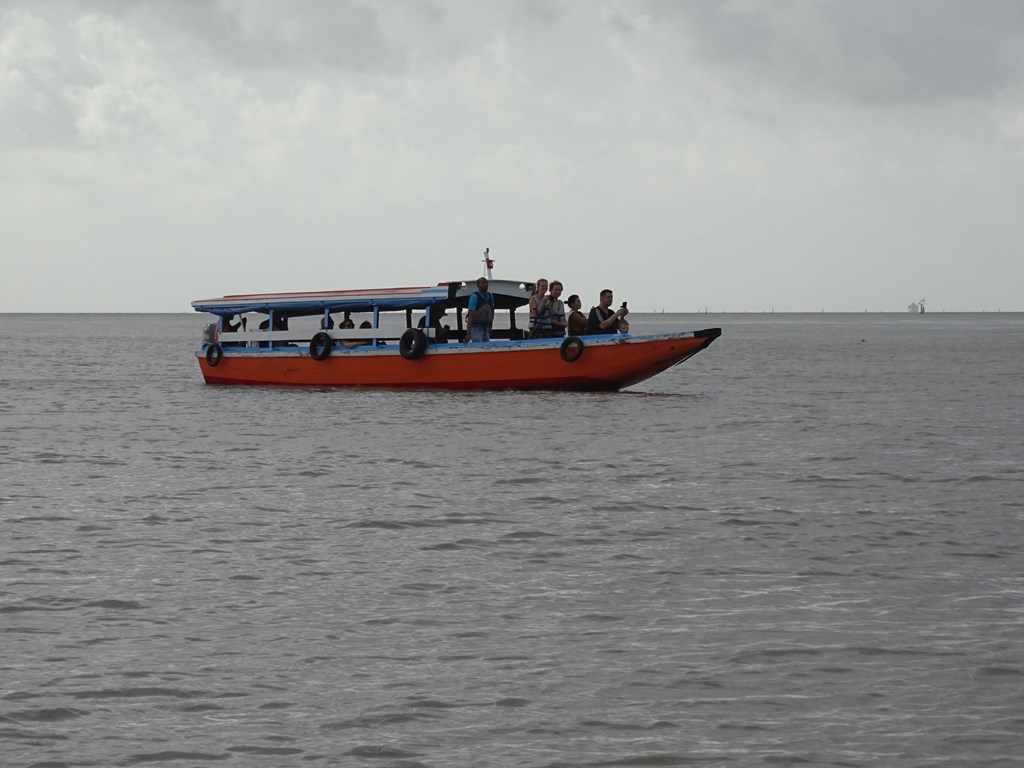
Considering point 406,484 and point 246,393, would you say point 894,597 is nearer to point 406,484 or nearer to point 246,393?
point 406,484

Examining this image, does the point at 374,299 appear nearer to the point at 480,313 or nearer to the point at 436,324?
the point at 436,324

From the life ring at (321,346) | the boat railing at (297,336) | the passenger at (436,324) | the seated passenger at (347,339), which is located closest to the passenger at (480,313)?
the passenger at (436,324)

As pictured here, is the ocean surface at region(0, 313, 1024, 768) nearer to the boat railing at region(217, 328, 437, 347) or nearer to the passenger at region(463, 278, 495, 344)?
the passenger at region(463, 278, 495, 344)

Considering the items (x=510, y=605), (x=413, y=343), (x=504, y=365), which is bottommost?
(x=510, y=605)

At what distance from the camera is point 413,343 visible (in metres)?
28.4

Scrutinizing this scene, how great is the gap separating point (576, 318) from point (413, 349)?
364 centimetres

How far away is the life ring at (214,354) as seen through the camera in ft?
109

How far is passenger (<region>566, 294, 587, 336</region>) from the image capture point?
2675 centimetres

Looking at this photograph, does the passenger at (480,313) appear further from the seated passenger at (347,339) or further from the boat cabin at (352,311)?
the seated passenger at (347,339)

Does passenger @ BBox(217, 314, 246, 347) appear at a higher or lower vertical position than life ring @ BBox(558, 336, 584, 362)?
higher

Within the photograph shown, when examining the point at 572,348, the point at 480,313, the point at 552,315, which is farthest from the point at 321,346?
the point at 572,348

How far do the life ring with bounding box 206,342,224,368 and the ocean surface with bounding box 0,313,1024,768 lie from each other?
1373 cm

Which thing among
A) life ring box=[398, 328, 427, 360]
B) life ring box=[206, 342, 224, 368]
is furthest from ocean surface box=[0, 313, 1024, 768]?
life ring box=[206, 342, 224, 368]

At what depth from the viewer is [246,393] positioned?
31500 millimetres
